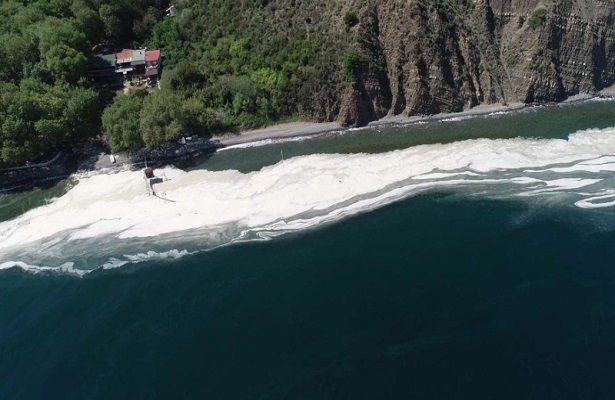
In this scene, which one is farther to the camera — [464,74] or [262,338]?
[464,74]

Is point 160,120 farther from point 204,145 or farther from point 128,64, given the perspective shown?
point 128,64

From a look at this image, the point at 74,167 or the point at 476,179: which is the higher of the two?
the point at 74,167

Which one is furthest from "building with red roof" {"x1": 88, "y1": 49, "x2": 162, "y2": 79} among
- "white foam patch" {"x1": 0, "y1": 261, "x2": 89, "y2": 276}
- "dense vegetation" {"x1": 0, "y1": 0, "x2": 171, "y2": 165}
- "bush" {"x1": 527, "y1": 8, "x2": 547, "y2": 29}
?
"bush" {"x1": 527, "y1": 8, "x2": 547, "y2": 29}

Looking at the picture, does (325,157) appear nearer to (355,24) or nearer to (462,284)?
(355,24)

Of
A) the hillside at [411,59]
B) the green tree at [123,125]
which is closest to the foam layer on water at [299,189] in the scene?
the green tree at [123,125]

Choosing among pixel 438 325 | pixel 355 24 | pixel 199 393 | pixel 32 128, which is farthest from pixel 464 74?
pixel 32 128

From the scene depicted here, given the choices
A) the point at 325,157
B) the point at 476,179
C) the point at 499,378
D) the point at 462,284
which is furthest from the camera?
the point at 325,157

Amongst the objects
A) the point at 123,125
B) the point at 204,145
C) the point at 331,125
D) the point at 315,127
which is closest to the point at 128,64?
the point at 123,125
